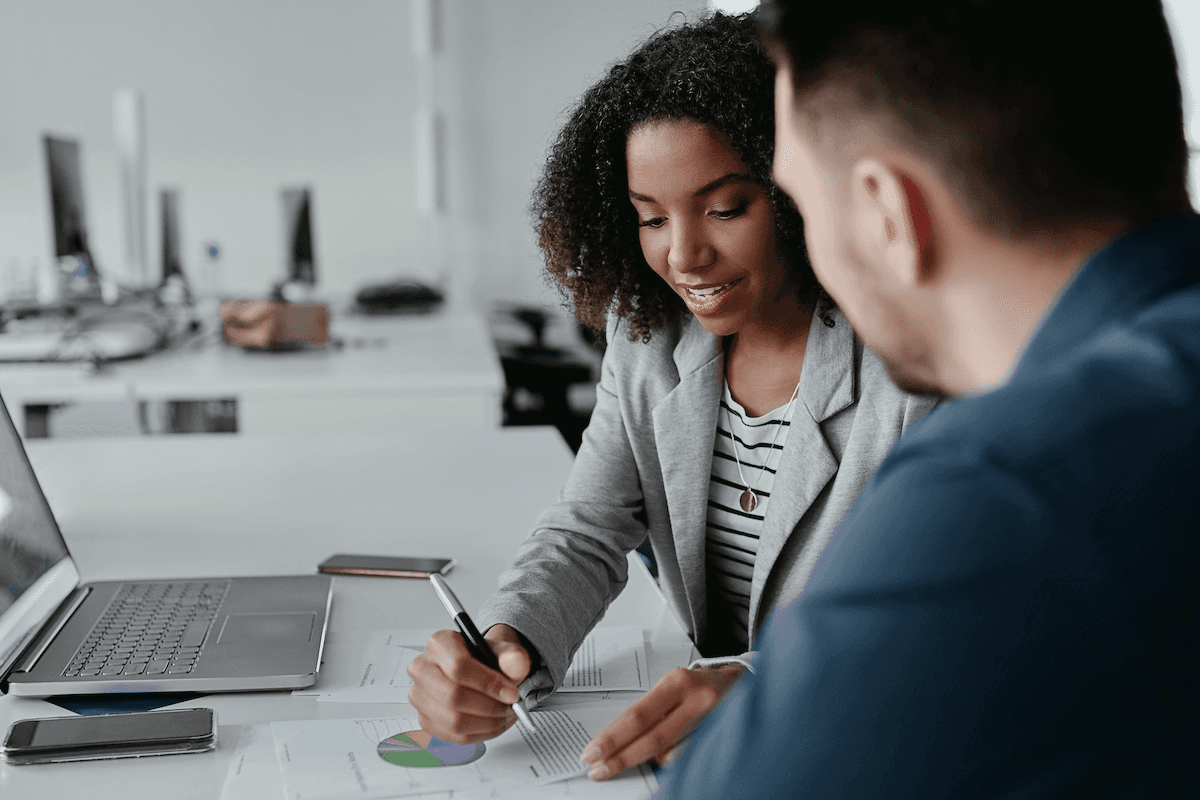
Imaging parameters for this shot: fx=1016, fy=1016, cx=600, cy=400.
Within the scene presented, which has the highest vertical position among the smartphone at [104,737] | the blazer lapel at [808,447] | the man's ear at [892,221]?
the man's ear at [892,221]

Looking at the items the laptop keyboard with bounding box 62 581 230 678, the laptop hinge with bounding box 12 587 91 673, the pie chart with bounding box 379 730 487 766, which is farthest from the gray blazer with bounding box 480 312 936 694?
the laptop hinge with bounding box 12 587 91 673

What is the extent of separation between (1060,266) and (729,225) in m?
0.76

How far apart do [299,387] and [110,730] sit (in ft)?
6.37

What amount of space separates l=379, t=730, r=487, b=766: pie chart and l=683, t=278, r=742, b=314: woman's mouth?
61 centimetres

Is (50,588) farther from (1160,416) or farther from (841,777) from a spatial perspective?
(1160,416)

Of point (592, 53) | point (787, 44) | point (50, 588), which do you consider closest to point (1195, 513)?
point (787, 44)

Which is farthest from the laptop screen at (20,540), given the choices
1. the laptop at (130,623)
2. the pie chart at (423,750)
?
the pie chart at (423,750)

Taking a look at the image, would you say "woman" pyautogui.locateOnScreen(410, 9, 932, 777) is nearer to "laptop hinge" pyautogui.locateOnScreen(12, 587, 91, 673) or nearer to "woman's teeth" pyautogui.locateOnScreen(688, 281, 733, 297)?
"woman's teeth" pyautogui.locateOnScreen(688, 281, 733, 297)

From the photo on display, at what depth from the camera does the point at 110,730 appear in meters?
0.90

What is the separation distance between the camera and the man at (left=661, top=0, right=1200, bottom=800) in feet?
1.40

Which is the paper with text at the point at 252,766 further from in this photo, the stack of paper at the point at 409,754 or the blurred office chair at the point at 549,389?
the blurred office chair at the point at 549,389

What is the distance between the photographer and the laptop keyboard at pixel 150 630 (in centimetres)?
103

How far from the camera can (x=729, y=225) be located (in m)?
1.23

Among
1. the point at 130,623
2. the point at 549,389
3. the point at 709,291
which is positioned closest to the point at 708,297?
the point at 709,291
